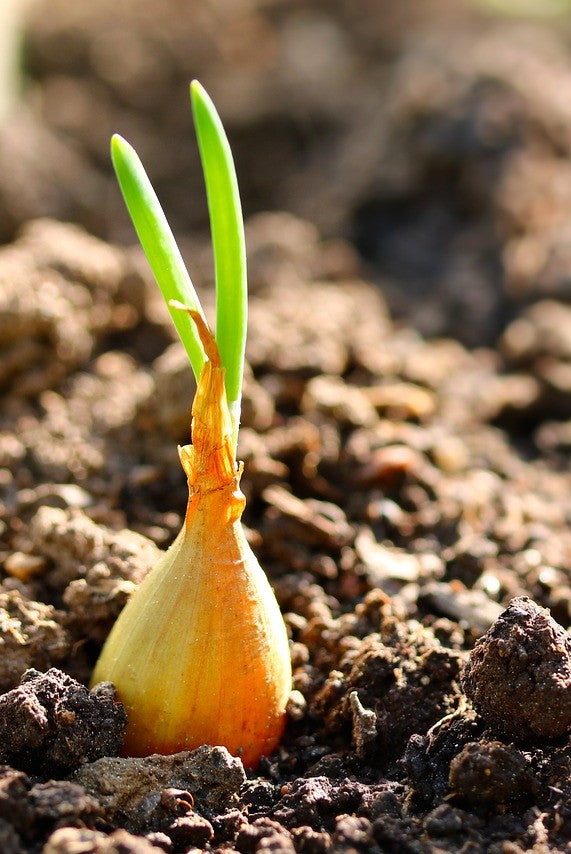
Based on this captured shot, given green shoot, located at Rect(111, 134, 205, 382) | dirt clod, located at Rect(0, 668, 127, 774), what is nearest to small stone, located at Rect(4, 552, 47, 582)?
dirt clod, located at Rect(0, 668, 127, 774)

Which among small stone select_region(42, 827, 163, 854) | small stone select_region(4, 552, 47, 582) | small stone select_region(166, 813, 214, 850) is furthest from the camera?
small stone select_region(4, 552, 47, 582)

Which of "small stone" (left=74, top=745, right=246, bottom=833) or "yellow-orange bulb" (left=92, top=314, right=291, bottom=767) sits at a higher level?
"yellow-orange bulb" (left=92, top=314, right=291, bottom=767)

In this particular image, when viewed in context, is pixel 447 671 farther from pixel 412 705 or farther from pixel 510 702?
pixel 510 702

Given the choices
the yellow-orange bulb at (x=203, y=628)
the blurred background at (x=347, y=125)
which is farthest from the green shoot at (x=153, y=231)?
the blurred background at (x=347, y=125)

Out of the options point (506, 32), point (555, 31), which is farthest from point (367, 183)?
point (555, 31)

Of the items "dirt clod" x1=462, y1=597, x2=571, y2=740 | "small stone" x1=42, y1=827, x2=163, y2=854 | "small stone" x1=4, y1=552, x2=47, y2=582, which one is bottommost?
"small stone" x1=42, y1=827, x2=163, y2=854

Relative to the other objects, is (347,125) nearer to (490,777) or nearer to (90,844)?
(490,777)

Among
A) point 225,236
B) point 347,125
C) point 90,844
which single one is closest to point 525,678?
point 90,844

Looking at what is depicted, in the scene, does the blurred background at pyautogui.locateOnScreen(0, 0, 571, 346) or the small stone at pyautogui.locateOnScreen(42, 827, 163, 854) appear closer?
the small stone at pyautogui.locateOnScreen(42, 827, 163, 854)

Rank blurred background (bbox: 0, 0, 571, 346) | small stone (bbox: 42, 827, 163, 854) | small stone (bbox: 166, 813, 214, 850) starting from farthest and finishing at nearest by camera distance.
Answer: blurred background (bbox: 0, 0, 571, 346)
small stone (bbox: 166, 813, 214, 850)
small stone (bbox: 42, 827, 163, 854)

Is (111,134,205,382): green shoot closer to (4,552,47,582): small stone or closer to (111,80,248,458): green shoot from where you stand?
(111,80,248,458): green shoot
